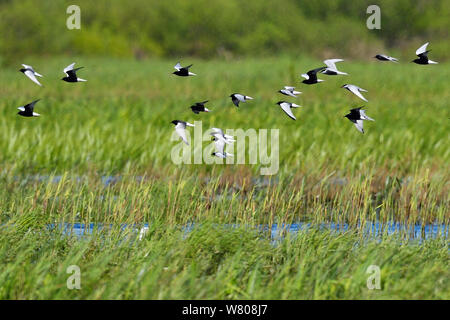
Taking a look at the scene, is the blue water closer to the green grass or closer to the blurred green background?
the green grass

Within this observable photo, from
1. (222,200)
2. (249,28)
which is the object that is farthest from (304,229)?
(249,28)

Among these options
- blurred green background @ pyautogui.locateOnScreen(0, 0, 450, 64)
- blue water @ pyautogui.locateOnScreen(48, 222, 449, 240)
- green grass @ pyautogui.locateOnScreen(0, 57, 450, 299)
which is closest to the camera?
green grass @ pyautogui.locateOnScreen(0, 57, 450, 299)

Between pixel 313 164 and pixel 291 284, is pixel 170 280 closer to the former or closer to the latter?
pixel 291 284

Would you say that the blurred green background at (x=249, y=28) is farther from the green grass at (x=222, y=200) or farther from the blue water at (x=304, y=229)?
the blue water at (x=304, y=229)

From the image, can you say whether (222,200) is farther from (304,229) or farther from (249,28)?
(249,28)

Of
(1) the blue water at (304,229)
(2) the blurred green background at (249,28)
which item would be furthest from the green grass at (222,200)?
(2) the blurred green background at (249,28)

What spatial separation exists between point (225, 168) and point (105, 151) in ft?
7.95

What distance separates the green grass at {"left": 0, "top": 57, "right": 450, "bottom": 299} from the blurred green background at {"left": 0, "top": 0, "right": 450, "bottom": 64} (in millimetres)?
40426

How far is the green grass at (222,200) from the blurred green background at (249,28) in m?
40.4

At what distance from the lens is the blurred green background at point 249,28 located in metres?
65.8

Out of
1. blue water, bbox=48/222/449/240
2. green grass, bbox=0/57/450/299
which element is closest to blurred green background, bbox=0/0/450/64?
green grass, bbox=0/57/450/299

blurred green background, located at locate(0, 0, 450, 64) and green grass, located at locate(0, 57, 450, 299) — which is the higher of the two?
blurred green background, located at locate(0, 0, 450, 64)

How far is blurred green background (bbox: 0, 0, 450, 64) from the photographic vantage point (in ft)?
216
